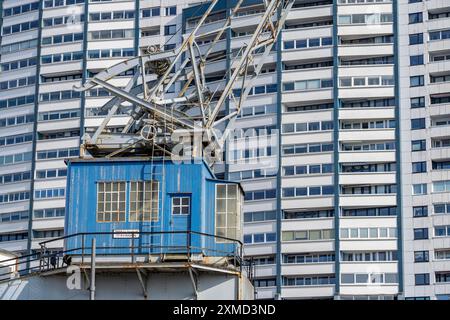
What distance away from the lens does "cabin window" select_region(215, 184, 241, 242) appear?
162 ft

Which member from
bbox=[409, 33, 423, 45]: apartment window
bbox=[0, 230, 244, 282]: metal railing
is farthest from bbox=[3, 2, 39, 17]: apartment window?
bbox=[0, 230, 244, 282]: metal railing

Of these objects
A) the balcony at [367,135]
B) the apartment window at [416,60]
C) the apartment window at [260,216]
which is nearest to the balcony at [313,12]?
the apartment window at [416,60]

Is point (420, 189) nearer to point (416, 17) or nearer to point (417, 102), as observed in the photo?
point (417, 102)

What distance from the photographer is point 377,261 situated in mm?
125812

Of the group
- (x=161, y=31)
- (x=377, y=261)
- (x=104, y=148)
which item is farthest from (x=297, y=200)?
(x=104, y=148)

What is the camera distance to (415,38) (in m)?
134

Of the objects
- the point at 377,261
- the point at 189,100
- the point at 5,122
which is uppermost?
the point at 5,122

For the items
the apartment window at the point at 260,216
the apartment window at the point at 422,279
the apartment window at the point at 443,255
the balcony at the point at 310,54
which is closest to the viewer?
the apartment window at the point at 422,279

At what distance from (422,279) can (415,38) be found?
31962mm

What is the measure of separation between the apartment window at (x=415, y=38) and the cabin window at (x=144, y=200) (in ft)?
300

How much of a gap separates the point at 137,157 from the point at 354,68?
88.5m

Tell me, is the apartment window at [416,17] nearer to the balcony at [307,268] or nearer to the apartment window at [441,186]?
the apartment window at [441,186]

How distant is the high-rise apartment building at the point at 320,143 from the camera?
126 metres
